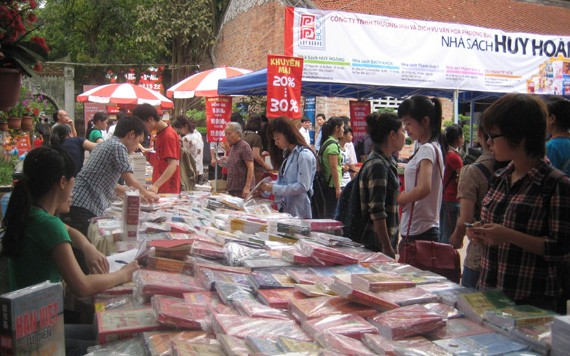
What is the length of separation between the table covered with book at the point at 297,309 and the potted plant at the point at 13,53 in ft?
3.43

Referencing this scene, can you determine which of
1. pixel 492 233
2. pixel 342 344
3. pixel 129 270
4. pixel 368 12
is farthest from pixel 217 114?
pixel 342 344

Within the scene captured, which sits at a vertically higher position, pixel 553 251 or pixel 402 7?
pixel 402 7

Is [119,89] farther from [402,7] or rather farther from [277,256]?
[277,256]

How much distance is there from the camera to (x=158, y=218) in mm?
3910

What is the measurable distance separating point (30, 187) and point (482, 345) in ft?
7.00

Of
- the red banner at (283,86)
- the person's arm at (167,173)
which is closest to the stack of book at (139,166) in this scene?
the person's arm at (167,173)

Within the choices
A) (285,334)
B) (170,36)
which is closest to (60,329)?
(285,334)

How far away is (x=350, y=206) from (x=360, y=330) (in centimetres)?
189

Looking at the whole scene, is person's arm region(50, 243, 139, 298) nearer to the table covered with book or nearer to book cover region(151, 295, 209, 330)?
the table covered with book

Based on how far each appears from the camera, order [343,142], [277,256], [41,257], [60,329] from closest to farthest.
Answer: [60,329]
[41,257]
[277,256]
[343,142]

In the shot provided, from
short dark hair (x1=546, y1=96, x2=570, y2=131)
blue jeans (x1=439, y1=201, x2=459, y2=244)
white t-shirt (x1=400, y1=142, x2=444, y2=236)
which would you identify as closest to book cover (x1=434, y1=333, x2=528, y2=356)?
white t-shirt (x1=400, y1=142, x2=444, y2=236)

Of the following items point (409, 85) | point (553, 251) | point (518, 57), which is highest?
point (518, 57)

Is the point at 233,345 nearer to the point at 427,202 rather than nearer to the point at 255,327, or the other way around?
the point at 255,327

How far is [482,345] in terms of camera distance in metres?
1.73
